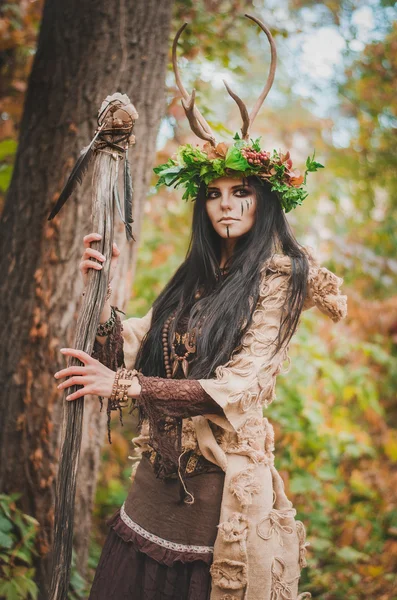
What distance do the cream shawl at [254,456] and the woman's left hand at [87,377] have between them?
0.32 m

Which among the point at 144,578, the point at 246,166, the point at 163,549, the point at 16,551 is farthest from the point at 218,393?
the point at 16,551

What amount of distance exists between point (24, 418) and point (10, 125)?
2.99 metres

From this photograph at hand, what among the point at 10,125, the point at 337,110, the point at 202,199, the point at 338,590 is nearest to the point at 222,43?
the point at 10,125

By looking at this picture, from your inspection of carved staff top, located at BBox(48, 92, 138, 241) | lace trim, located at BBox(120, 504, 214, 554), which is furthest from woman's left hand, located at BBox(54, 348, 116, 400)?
lace trim, located at BBox(120, 504, 214, 554)

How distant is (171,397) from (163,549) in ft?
2.05

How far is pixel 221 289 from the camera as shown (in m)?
2.24

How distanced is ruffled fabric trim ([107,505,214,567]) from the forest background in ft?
2.60

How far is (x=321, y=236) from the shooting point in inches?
279

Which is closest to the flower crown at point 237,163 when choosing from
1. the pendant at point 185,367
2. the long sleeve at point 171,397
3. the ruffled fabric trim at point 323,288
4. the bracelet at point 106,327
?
the ruffled fabric trim at point 323,288

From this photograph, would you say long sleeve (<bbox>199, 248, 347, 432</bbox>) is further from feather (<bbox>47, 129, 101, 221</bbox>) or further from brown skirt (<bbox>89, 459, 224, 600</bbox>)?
feather (<bbox>47, 129, 101, 221</bbox>)

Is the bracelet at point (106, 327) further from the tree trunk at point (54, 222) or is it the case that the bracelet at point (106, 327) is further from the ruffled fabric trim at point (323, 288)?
the tree trunk at point (54, 222)

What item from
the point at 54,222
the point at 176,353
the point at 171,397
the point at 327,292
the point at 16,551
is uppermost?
the point at 54,222

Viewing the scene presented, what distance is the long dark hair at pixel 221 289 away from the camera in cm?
210

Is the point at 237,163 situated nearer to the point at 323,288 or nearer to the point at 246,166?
the point at 246,166
